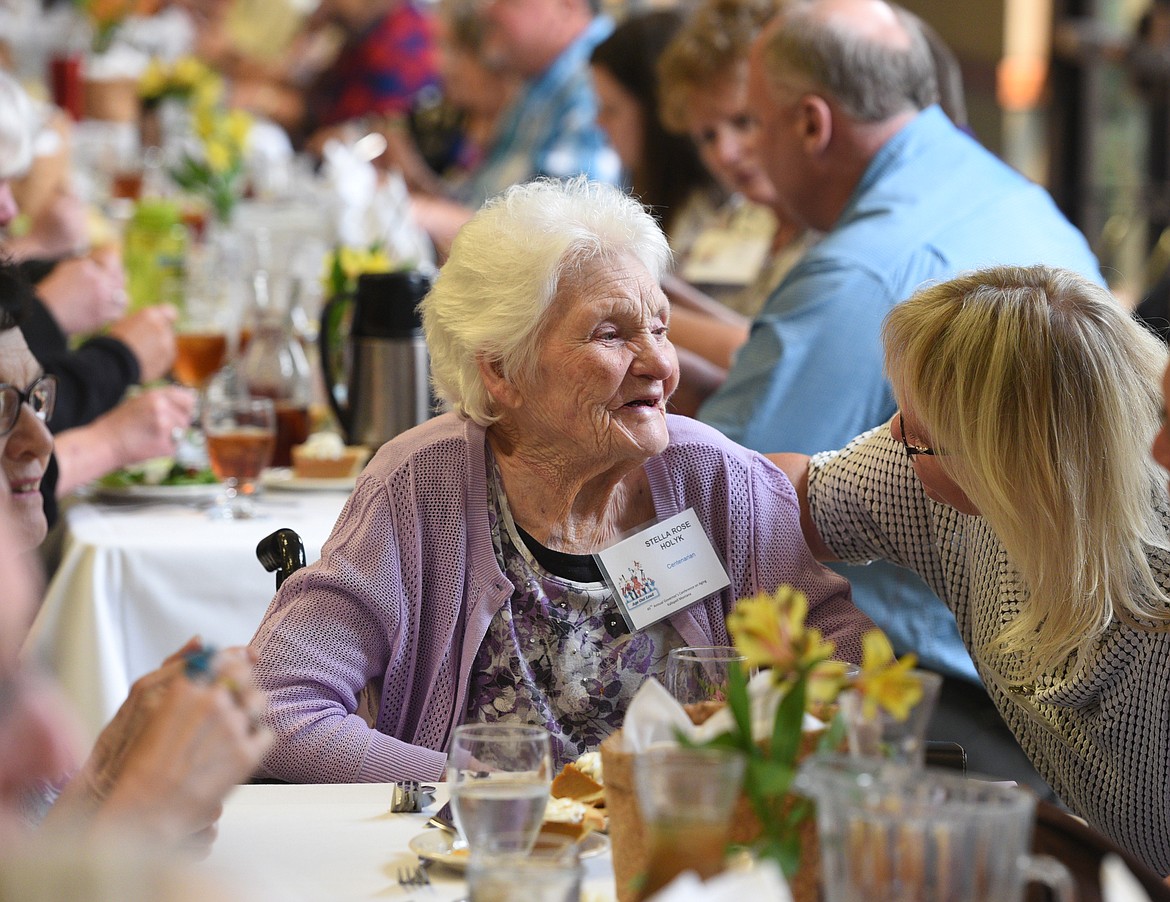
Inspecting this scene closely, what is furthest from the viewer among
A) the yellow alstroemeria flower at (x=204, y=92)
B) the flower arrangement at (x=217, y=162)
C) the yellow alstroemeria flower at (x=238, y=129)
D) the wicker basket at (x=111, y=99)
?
the wicker basket at (x=111, y=99)

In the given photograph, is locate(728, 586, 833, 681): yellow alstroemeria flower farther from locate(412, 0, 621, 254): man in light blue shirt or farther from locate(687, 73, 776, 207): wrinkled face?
locate(412, 0, 621, 254): man in light blue shirt

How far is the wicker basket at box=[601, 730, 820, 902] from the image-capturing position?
107 cm

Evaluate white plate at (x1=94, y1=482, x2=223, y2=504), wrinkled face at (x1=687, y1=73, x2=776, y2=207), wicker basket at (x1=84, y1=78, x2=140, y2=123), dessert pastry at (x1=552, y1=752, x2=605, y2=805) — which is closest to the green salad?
white plate at (x1=94, y1=482, x2=223, y2=504)

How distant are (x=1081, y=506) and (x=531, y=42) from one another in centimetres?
445

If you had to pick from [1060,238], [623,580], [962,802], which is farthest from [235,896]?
[1060,238]

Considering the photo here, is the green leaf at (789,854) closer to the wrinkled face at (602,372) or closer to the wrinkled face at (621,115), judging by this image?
the wrinkled face at (602,372)

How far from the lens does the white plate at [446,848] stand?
47.6 inches

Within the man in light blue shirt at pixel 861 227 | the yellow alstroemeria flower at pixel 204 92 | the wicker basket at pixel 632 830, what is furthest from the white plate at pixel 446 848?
the yellow alstroemeria flower at pixel 204 92

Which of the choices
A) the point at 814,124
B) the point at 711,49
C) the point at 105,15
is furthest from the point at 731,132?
the point at 105,15

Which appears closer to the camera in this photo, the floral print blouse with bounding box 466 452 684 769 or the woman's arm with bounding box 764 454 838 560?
the floral print blouse with bounding box 466 452 684 769

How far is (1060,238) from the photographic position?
2.92 metres

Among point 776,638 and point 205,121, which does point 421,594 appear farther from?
point 205,121

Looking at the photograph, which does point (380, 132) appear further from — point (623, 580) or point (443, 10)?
point (623, 580)

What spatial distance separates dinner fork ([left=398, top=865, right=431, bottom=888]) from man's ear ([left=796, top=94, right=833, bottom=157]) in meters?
2.23
